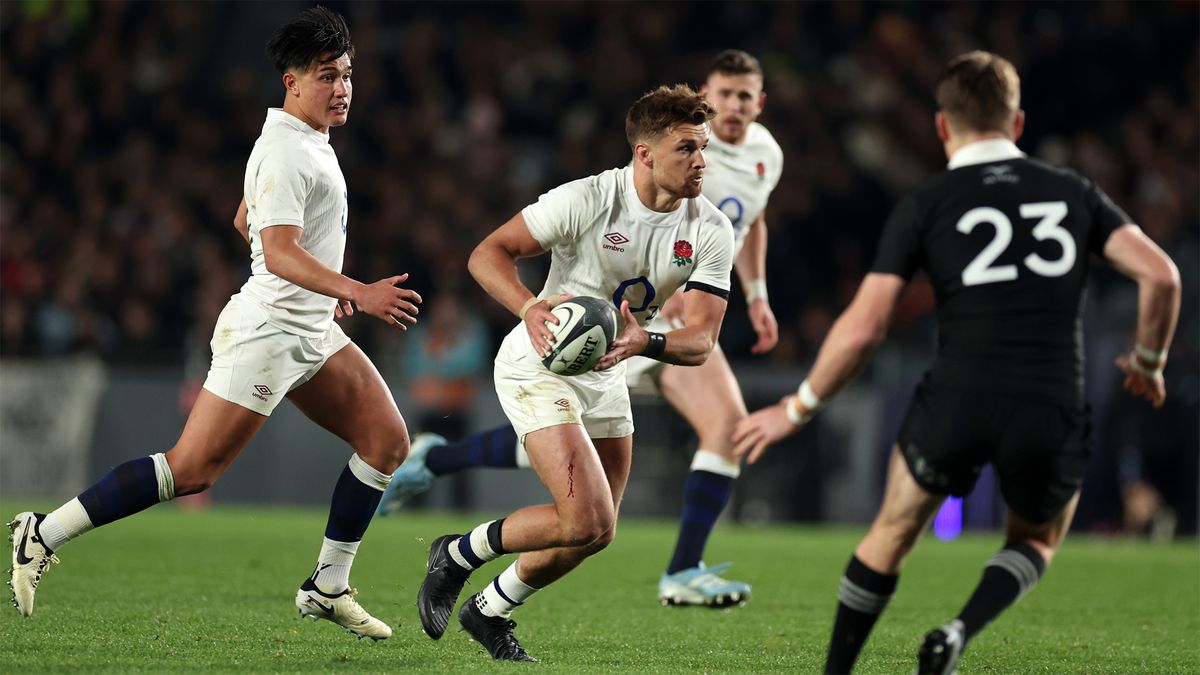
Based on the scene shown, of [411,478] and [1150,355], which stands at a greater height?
[1150,355]

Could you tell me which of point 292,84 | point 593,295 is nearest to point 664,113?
point 593,295

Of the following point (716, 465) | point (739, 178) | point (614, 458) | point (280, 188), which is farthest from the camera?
point (739, 178)

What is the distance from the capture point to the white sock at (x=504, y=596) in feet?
18.1

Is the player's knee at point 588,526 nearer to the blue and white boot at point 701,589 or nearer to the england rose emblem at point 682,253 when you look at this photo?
the england rose emblem at point 682,253

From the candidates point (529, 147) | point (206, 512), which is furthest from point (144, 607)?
point (529, 147)

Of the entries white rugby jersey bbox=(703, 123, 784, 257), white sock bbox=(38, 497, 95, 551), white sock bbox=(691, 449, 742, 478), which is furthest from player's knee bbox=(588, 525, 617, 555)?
white rugby jersey bbox=(703, 123, 784, 257)

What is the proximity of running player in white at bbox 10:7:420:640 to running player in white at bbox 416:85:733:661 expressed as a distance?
43cm

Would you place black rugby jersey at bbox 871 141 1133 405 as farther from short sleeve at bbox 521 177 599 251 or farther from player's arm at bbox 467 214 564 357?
short sleeve at bbox 521 177 599 251

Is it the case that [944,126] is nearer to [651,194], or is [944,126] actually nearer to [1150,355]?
[1150,355]

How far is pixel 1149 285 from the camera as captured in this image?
4141 millimetres

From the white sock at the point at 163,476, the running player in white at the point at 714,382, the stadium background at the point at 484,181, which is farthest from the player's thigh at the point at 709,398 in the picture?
the stadium background at the point at 484,181

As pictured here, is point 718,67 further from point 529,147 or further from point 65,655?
point 529,147

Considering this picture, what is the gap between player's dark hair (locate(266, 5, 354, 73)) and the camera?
5.61 meters

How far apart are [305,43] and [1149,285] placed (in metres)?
3.06
